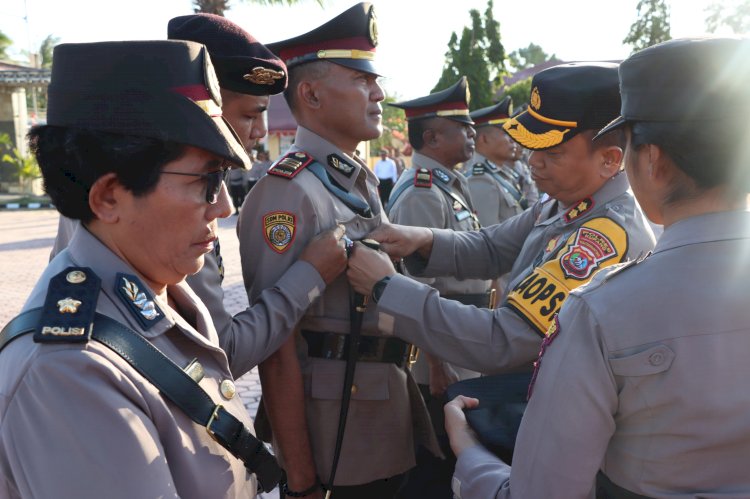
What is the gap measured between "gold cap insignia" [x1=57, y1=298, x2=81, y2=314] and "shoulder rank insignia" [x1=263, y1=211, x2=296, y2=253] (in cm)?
118

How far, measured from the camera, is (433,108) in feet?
17.3

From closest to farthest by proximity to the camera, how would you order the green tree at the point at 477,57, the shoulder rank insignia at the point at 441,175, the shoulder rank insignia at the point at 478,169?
the shoulder rank insignia at the point at 441,175 → the shoulder rank insignia at the point at 478,169 → the green tree at the point at 477,57

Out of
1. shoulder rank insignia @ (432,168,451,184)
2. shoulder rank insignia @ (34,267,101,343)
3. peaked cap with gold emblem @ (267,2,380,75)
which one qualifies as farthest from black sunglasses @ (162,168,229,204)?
shoulder rank insignia @ (432,168,451,184)

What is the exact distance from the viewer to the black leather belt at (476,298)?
4.12m

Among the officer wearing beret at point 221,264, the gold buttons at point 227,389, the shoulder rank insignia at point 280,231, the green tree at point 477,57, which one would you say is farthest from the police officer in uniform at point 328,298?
the green tree at point 477,57

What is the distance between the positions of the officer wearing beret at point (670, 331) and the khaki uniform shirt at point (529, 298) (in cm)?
72

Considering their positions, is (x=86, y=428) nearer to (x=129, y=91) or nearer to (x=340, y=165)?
(x=129, y=91)

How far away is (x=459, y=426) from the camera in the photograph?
5.53 feet

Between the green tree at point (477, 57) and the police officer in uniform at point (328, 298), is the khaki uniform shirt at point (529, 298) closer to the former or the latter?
the police officer in uniform at point (328, 298)

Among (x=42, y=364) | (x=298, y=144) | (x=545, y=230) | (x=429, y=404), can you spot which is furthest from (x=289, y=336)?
(x=429, y=404)

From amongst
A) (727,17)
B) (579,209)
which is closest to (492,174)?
(579,209)

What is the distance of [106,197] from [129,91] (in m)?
0.22

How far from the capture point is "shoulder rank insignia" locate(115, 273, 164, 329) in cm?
129

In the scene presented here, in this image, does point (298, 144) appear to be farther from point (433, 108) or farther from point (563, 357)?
point (433, 108)
